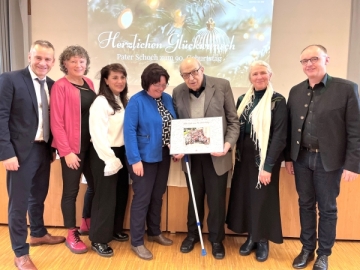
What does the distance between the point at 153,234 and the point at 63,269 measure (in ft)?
2.30

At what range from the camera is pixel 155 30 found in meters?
3.61

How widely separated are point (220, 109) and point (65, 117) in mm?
1063

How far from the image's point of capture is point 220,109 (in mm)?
2078

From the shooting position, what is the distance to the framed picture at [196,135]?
6.60ft

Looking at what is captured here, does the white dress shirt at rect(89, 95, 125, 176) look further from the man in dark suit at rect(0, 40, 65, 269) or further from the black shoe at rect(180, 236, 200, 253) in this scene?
the black shoe at rect(180, 236, 200, 253)

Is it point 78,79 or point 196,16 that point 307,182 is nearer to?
point 78,79

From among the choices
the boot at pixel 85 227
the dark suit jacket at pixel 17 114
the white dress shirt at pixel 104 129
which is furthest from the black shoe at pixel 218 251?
the dark suit jacket at pixel 17 114

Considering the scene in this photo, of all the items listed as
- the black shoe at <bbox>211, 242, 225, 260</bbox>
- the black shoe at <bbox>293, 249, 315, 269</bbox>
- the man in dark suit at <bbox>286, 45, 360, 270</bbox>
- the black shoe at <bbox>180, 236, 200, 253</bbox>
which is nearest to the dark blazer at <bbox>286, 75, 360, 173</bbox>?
the man in dark suit at <bbox>286, 45, 360, 270</bbox>

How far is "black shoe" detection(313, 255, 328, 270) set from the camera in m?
1.99

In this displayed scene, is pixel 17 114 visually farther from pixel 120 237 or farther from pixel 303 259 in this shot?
pixel 303 259

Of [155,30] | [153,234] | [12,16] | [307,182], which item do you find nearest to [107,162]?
[153,234]

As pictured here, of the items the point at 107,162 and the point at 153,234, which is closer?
the point at 107,162

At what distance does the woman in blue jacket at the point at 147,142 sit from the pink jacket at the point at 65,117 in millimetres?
349

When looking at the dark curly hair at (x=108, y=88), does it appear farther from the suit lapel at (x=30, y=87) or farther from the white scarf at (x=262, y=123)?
the white scarf at (x=262, y=123)
